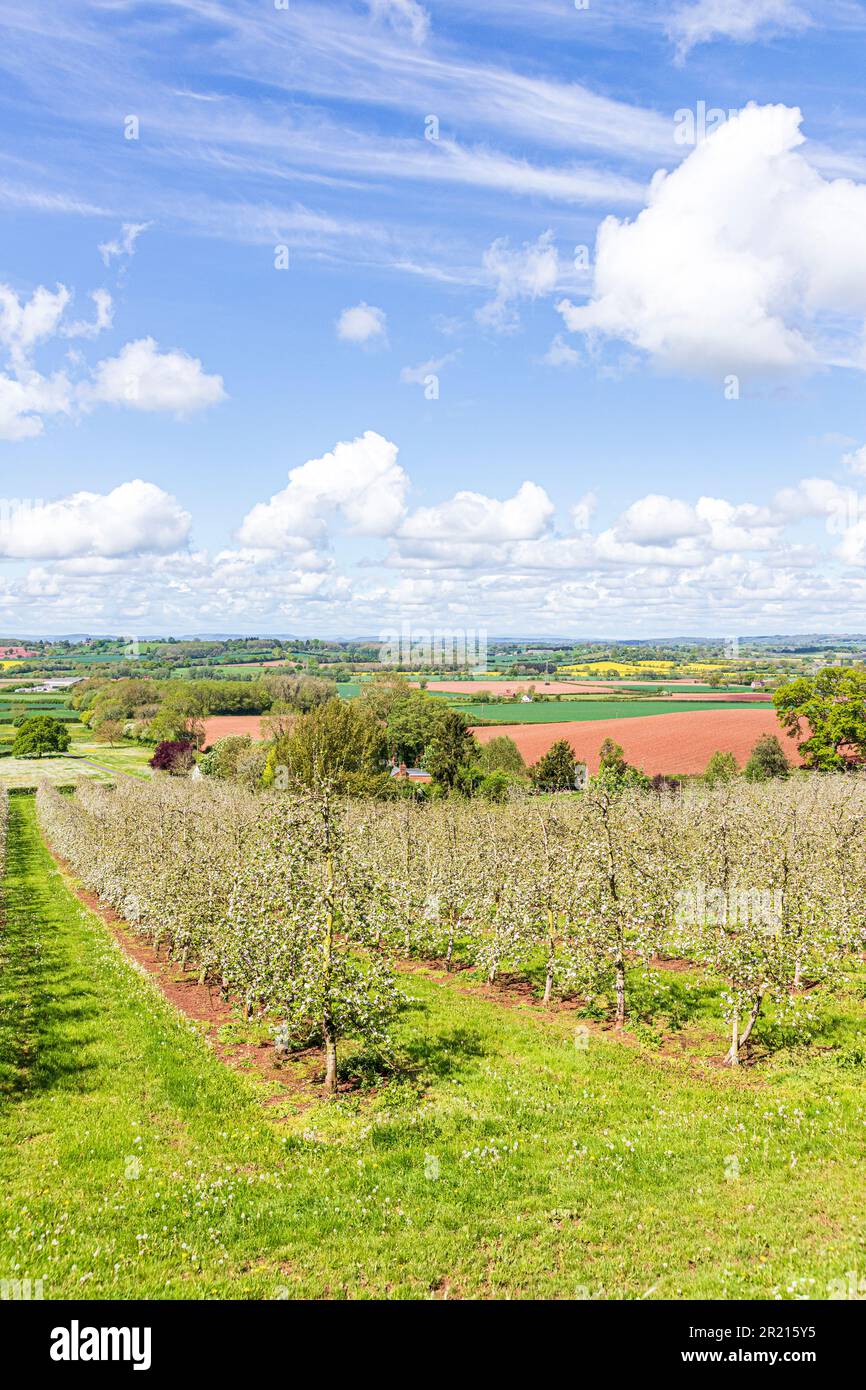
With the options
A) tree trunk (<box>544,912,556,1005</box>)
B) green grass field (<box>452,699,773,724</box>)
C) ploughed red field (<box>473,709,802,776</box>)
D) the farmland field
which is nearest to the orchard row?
tree trunk (<box>544,912,556,1005</box>)

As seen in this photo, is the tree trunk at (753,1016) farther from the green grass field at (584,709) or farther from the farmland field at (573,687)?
the farmland field at (573,687)

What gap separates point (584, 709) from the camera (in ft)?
441

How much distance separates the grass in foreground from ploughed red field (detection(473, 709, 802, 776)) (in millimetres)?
64714

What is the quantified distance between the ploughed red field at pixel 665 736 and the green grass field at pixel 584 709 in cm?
961

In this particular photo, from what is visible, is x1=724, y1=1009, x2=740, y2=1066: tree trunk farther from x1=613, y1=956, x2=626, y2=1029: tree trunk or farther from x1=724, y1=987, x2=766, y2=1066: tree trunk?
x1=613, y1=956, x2=626, y2=1029: tree trunk

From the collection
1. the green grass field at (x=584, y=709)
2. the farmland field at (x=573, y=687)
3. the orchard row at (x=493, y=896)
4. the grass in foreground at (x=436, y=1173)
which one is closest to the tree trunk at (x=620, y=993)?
the orchard row at (x=493, y=896)

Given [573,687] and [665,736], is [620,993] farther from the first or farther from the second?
[573,687]

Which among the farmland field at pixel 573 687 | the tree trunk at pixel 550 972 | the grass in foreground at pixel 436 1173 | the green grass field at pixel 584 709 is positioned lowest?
the tree trunk at pixel 550 972

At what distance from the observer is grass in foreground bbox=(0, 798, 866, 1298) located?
952cm

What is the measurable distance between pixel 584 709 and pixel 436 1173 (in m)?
126

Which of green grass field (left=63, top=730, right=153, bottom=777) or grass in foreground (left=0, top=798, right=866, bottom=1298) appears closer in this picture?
grass in foreground (left=0, top=798, right=866, bottom=1298)

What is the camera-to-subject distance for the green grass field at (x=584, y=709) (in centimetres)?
12056

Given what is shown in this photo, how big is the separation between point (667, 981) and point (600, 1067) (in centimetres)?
832

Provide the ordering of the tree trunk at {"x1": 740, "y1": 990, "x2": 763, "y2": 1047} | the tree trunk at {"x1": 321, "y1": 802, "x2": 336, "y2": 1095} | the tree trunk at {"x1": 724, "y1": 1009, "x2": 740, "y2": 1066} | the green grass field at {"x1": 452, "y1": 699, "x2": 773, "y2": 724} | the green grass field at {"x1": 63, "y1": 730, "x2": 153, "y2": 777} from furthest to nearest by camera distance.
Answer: the green grass field at {"x1": 452, "y1": 699, "x2": 773, "y2": 724} → the green grass field at {"x1": 63, "y1": 730, "x2": 153, "y2": 777} → the tree trunk at {"x1": 724, "y1": 1009, "x2": 740, "y2": 1066} → the tree trunk at {"x1": 740, "y1": 990, "x2": 763, "y2": 1047} → the tree trunk at {"x1": 321, "y1": 802, "x2": 336, "y2": 1095}
